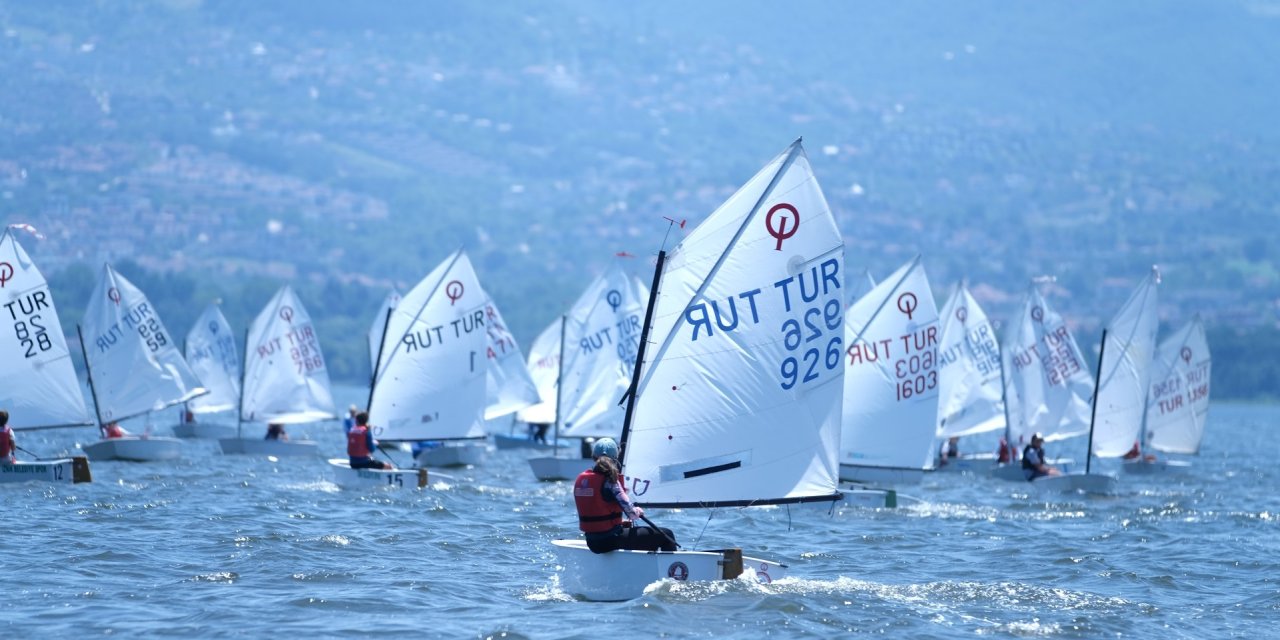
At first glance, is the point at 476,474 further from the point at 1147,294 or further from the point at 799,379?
the point at 799,379

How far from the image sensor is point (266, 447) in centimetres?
5228

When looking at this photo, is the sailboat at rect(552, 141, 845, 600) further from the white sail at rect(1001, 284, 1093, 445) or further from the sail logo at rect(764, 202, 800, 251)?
the white sail at rect(1001, 284, 1093, 445)

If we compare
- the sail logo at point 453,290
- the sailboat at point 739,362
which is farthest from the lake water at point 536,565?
the sail logo at point 453,290

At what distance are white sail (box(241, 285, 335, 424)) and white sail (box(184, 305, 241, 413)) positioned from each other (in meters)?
11.6

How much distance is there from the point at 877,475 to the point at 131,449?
18.1 meters

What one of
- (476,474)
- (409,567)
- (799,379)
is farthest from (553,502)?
(799,379)

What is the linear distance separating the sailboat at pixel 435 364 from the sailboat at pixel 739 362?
20.5 meters

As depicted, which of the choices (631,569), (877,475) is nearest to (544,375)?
(877,475)

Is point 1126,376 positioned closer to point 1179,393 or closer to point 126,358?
point 1179,393

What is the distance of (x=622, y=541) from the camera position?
23625 millimetres

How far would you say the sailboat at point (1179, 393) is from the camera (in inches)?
2403

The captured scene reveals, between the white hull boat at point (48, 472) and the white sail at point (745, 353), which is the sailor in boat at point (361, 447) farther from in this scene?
the white sail at point (745, 353)

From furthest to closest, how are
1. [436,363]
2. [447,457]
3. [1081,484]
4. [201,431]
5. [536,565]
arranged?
[201,431] < [447,457] < [1081,484] < [436,363] < [536,565]

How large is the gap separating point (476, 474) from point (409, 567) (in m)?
19.4
